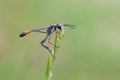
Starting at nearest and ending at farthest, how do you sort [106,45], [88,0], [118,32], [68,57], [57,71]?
[57,71]
[68,57]
[106,45]
[118,32]
[88,0]

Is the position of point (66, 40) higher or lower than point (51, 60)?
higher

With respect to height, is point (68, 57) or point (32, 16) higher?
point (32, 16)

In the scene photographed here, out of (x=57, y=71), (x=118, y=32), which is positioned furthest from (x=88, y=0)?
(x=57, y=71)

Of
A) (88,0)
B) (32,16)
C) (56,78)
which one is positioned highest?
(88,0)

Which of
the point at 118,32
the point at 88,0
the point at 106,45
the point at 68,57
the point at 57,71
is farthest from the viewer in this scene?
the point at 88,0

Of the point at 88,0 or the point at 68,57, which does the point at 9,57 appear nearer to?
the point at 68,57

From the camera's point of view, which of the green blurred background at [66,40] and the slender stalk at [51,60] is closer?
the slender stalk at [51,60]

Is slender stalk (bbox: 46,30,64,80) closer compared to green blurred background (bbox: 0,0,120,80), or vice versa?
slender stalk (bbox: 46,30,64,80)

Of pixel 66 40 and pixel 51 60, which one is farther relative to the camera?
pixel 66 40
